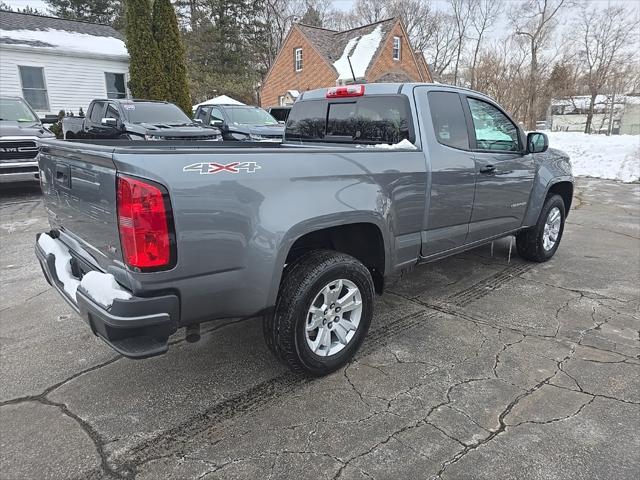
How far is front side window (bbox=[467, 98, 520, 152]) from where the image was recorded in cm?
404

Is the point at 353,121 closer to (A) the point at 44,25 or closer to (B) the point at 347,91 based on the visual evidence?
(B) the point at 347,91

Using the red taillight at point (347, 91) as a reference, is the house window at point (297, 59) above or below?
above

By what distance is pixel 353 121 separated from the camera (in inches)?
154

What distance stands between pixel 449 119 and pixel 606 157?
14132 mm

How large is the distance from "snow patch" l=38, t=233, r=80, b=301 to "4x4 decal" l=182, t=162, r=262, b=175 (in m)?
0.99

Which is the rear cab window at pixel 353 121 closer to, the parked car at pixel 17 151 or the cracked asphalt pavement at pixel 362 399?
the cracked asphalt pavement at pixel 362 399

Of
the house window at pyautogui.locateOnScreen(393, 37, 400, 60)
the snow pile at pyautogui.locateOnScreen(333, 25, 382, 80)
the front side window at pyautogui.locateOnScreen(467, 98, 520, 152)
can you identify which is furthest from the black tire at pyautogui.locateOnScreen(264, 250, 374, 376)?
the house window at pyautogui.locateOnScreen(393, 37, 400, 60)

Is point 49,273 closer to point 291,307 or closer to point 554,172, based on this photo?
point 291,307

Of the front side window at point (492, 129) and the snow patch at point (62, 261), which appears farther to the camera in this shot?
the front side window at point (492, 129)

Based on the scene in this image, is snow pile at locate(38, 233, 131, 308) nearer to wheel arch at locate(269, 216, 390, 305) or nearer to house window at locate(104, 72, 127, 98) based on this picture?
wheel arch at locate(269, 216, 390, 305)

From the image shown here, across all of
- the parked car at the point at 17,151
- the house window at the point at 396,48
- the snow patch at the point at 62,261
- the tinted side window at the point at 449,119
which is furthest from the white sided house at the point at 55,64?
the tinted side window at the point at 449,119

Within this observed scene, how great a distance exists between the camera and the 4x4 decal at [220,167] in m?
2.13

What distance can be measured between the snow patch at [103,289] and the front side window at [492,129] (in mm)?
3139

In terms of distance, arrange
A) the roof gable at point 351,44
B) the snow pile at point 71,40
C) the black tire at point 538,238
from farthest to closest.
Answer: the roof gable at point 351,44, the snow pile at point 71,40, the black tire at point 538,238
